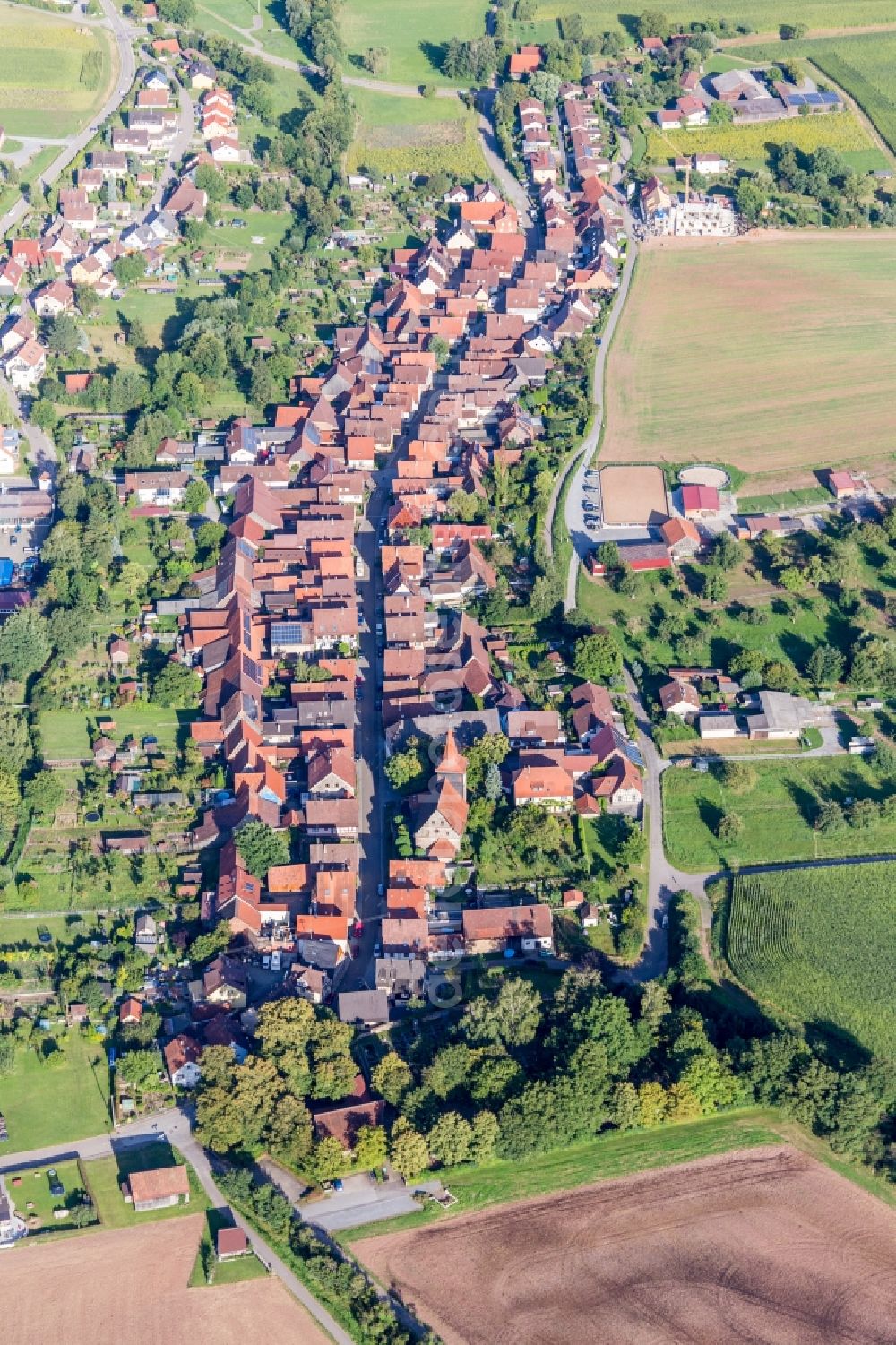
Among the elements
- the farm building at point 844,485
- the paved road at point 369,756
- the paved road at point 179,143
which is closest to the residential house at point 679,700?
the paved road at point 369,756

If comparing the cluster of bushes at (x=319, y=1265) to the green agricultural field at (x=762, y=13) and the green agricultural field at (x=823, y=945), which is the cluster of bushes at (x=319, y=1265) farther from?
the green agricultural field at (x=762, y=13)

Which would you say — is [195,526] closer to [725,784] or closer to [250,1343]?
[725,784]

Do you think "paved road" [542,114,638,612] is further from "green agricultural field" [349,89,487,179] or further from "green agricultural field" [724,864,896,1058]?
"green agricultural field" [349,89,487,179]

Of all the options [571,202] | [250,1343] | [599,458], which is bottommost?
[250,1343]

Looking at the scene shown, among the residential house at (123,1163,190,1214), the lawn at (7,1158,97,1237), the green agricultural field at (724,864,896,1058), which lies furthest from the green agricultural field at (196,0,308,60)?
the residential house at (123,1163,190,1214)

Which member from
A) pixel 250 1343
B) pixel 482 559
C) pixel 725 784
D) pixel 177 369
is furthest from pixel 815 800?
pixel 177 369

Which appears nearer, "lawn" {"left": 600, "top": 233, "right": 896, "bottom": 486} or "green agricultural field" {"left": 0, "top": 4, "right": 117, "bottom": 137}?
"lawn" {"left": 600, "top": 233, "right": 896, "bottom": 486}
